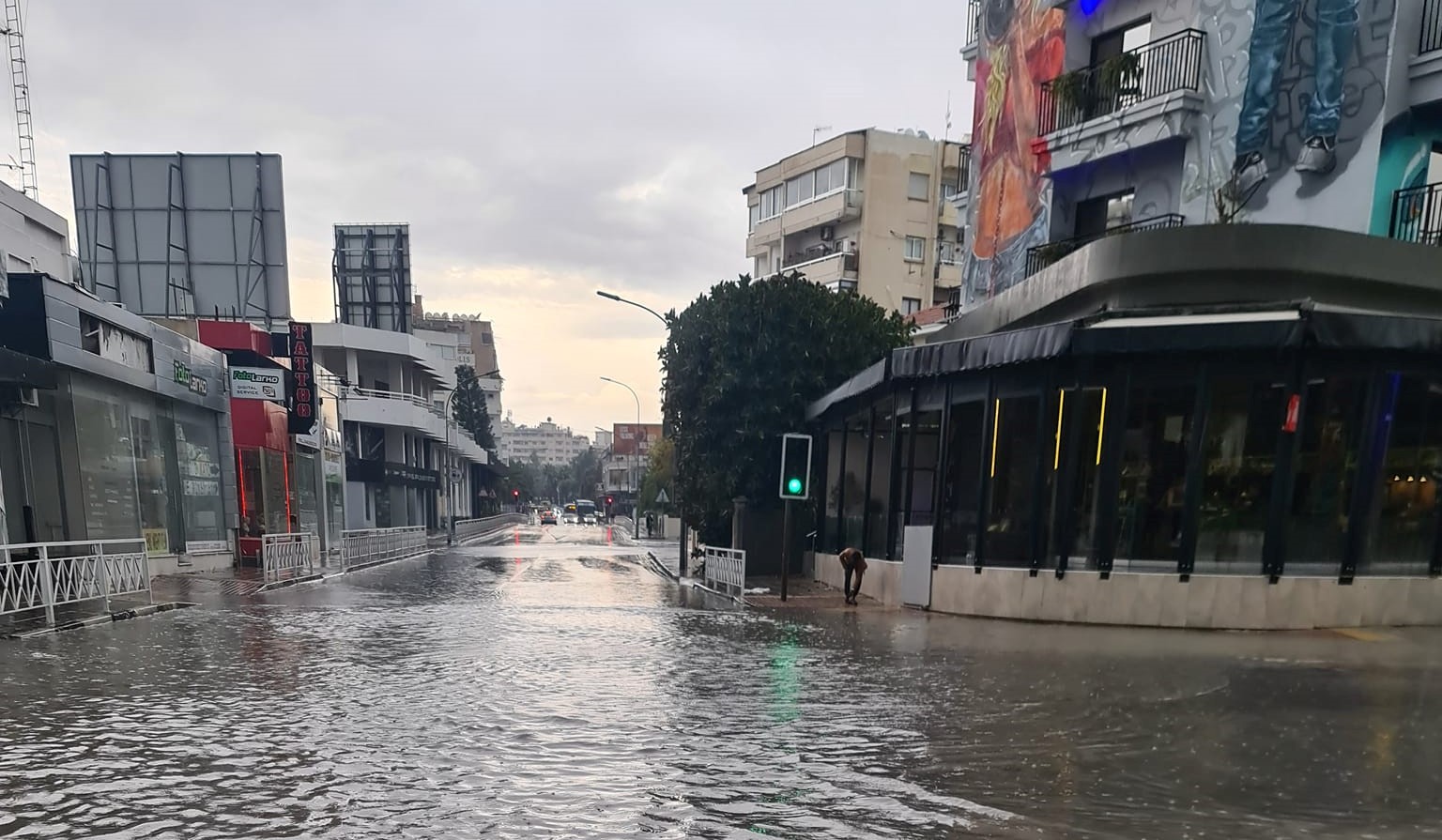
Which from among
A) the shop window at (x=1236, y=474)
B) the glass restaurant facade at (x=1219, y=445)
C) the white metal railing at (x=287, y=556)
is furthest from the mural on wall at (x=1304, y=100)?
the white metal railing at (x=287, y=556)

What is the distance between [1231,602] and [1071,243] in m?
9.01

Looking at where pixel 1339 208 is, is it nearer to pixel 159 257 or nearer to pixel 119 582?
pixel 119 582

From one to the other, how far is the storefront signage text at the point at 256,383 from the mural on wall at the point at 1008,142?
820 inches

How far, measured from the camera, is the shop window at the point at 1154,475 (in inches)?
480

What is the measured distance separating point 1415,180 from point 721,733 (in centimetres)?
1575

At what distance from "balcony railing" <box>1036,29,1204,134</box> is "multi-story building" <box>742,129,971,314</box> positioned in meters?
24.4

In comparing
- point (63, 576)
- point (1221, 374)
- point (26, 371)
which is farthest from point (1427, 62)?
point (26, 371)

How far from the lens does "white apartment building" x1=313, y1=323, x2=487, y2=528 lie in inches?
1799

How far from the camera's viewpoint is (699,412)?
2205 centimetres

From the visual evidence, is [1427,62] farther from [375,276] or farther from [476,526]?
[476,526]

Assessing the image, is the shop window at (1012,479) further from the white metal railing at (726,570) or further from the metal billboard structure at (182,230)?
the metal billboard structure at (182,230)

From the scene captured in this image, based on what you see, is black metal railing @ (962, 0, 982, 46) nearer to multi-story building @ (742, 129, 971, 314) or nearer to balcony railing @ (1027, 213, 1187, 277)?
balcony railing @ (1027, 213, 1187, 277)

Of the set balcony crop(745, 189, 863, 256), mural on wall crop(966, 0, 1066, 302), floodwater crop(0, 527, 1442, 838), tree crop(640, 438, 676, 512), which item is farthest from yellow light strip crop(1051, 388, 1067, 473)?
tree crop(640, 438, 676, 512)

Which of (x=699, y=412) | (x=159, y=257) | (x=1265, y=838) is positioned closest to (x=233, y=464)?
(x=159, y=257)
